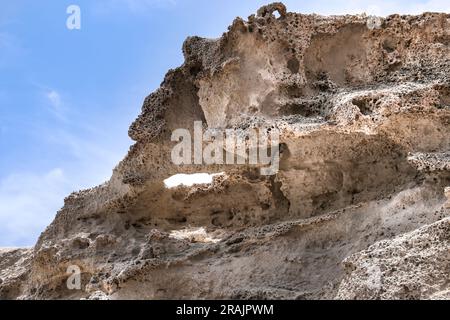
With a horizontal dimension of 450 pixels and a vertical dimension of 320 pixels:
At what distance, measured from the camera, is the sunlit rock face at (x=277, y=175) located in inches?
208

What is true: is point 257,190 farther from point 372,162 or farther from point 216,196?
point 372,162

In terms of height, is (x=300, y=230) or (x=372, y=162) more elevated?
(x=372, y=162)

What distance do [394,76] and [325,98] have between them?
657mm

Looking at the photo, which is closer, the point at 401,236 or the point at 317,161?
the point at 401,236

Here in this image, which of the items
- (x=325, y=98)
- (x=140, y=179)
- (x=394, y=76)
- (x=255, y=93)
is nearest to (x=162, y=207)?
(x=140, y=179)

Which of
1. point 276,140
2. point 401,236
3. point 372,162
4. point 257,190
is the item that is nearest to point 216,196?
point 257,190

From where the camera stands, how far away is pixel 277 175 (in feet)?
19.8

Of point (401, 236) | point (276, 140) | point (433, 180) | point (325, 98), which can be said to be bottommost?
point (401, 236)

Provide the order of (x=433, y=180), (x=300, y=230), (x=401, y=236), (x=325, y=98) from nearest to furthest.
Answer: (x=401, y=236), (x=433, y=180), (x=300, y=230), (x=325, y=98)

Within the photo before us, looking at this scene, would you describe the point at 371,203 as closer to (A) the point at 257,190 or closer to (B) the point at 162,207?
(A) the point at 257,190

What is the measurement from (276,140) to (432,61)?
1.61 m

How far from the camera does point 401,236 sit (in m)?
4.43

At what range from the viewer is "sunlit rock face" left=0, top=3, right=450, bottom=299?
17.3 ft

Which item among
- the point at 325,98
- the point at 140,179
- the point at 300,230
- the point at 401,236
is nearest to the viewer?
the point at 401,236
